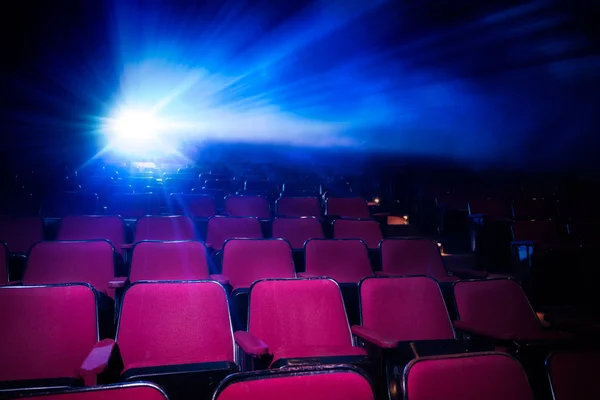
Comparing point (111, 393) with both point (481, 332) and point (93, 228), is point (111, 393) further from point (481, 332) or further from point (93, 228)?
point (93, 228)

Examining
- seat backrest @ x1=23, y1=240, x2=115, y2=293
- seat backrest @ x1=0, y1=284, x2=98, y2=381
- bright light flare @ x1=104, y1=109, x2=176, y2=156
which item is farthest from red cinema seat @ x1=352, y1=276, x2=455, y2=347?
bright light flare @ x1=104, y1=109, x2=176, y2=156

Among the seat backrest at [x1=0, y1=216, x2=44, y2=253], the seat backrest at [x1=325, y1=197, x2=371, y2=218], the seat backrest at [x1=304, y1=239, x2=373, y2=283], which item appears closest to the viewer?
the seat backrest at [x1=304, y1=239, x2=373, y2=283]

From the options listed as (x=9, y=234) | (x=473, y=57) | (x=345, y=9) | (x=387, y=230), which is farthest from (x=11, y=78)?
(x=473, y=57)

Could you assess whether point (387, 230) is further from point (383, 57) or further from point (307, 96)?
point (307, 96)

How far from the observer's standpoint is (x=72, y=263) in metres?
2.71

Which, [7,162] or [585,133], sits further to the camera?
[585,133]

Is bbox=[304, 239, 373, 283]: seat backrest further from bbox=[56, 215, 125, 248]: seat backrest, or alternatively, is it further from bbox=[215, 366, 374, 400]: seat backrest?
bbox=[215, 366, 374, 400]: seat backrest

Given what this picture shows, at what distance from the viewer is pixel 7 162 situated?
7023 millimetres

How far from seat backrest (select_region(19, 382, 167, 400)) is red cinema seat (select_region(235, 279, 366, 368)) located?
0.86 meters

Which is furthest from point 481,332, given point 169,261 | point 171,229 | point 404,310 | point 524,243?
point 171,229

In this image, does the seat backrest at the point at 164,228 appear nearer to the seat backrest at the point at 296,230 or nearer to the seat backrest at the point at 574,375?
the seat backrest at the point at 296,230

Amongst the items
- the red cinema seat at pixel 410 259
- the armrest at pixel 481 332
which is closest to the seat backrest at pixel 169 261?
the red cinema seat at pixel 410 259

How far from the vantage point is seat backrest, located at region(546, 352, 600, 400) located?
147 cm

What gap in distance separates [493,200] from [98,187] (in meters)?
5.31
